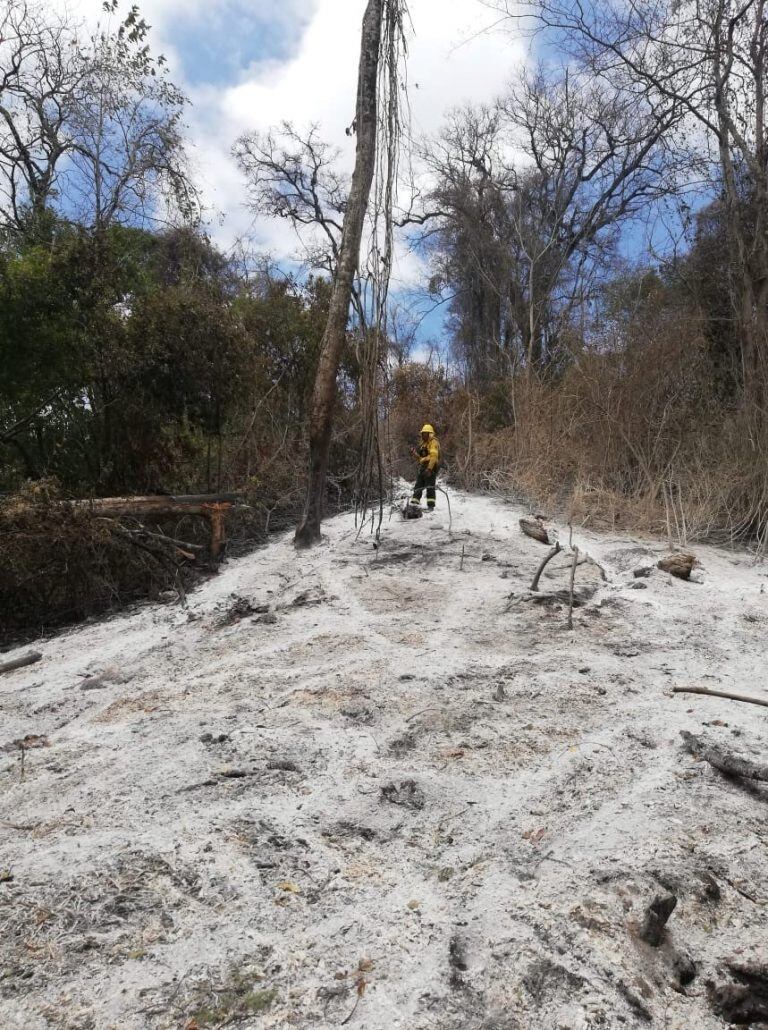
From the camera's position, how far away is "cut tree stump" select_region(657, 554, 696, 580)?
5391mm

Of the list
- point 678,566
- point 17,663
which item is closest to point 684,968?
point 678,566

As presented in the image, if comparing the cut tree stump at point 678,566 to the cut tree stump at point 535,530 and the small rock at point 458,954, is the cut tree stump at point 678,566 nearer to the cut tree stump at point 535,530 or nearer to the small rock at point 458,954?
the cut tree stump at point 535,530

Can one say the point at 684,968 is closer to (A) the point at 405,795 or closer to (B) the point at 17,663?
(A) the point at 405,795

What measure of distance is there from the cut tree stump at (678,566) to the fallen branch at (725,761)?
2.74 meters

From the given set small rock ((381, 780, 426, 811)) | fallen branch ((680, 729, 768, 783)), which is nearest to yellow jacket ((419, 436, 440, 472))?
fallen branch ((680, 729, 768, 783))

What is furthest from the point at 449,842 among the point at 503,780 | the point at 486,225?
the point at 486,225

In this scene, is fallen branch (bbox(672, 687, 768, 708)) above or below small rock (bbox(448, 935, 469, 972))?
above

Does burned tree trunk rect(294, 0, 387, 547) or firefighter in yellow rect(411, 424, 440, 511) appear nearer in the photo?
burned tree trunk rect(294, 0, 387, 547)

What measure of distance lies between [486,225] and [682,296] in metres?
12.4

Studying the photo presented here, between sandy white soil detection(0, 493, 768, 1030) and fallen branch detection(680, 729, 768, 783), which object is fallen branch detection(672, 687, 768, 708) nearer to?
sandy white soil detection(0, 493, 768, 1030)

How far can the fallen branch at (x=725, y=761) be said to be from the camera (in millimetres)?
2561

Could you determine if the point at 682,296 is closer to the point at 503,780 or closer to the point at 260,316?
the point at 260,316

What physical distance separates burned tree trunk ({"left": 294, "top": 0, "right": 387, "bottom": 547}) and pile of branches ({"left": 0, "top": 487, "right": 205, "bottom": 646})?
1425 mm

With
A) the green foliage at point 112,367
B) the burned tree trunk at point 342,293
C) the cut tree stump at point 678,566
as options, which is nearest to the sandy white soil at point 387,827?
the cut tree stump at point 678,566
